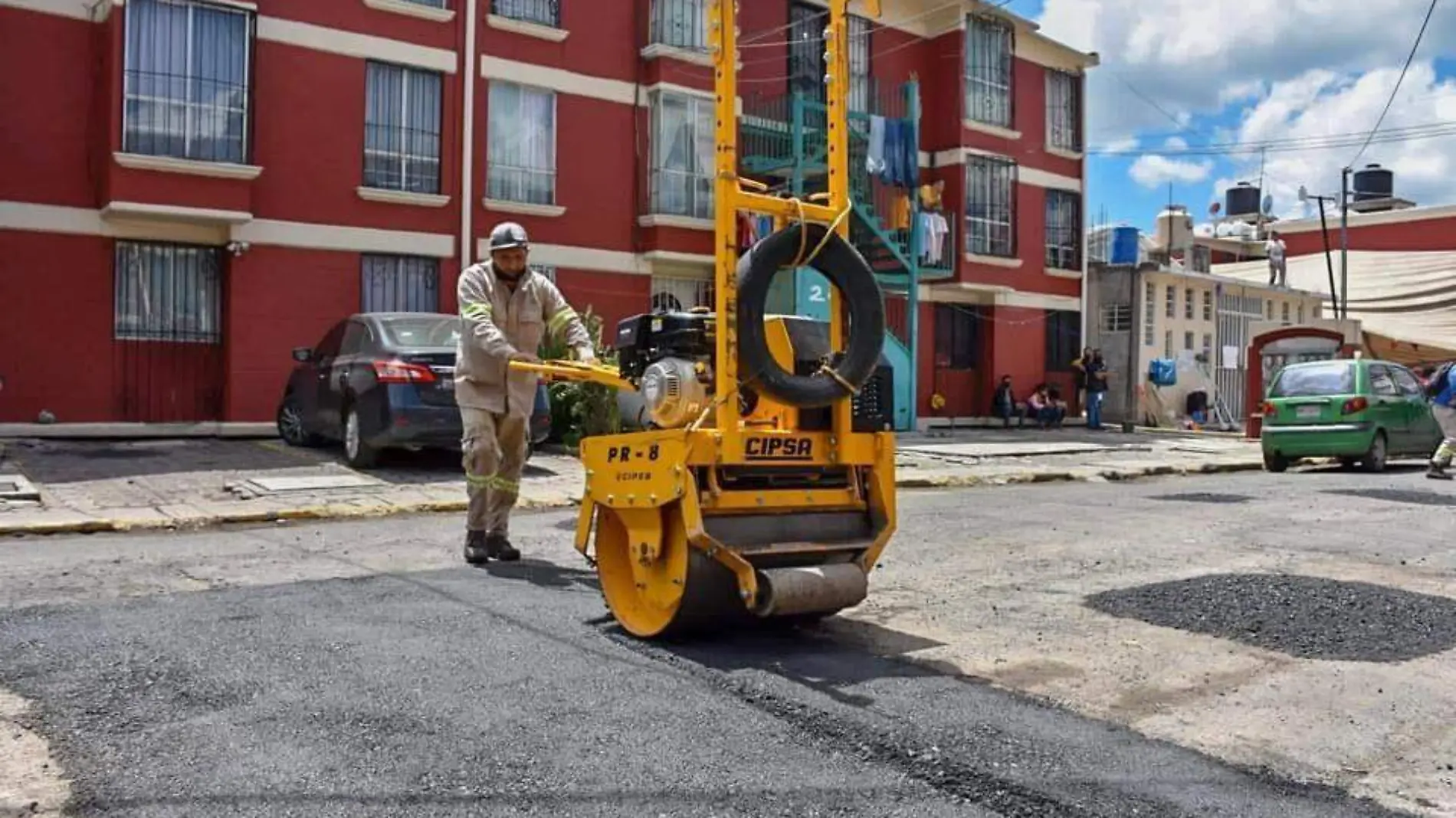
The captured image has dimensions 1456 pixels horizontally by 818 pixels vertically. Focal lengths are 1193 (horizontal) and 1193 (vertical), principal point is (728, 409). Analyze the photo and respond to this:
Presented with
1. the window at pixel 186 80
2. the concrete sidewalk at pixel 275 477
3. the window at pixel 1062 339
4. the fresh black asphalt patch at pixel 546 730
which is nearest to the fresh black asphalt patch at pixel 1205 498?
the concrete sidewalk at pixel 275 477

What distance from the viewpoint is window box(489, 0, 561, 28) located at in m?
18.2

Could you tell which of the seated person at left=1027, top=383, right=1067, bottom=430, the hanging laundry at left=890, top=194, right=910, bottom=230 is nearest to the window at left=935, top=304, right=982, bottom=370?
the seated person at left=1027, top=383, right=1067, bottom=430

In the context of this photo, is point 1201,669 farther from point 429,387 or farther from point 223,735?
point 429,387

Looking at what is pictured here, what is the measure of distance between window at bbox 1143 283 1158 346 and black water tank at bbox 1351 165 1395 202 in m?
20.7

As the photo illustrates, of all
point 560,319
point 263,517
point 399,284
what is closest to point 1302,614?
point 560,319

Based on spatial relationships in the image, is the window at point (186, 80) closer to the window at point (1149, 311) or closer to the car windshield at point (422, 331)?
the car windshield at point (422, 331)

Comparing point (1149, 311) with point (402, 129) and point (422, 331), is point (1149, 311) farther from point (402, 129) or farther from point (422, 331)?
point (422, 331)

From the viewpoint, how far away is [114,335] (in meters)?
15.3

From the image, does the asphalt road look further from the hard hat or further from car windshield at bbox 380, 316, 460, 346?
car windshield at bbox 380, 316, 460, 346

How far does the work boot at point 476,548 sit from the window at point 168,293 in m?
10.3

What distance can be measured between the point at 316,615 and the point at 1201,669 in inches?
155

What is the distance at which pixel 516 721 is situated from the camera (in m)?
4.05

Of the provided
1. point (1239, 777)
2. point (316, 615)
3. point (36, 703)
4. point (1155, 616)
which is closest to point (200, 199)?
point (316, 615)

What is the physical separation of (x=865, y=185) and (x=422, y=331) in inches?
479
